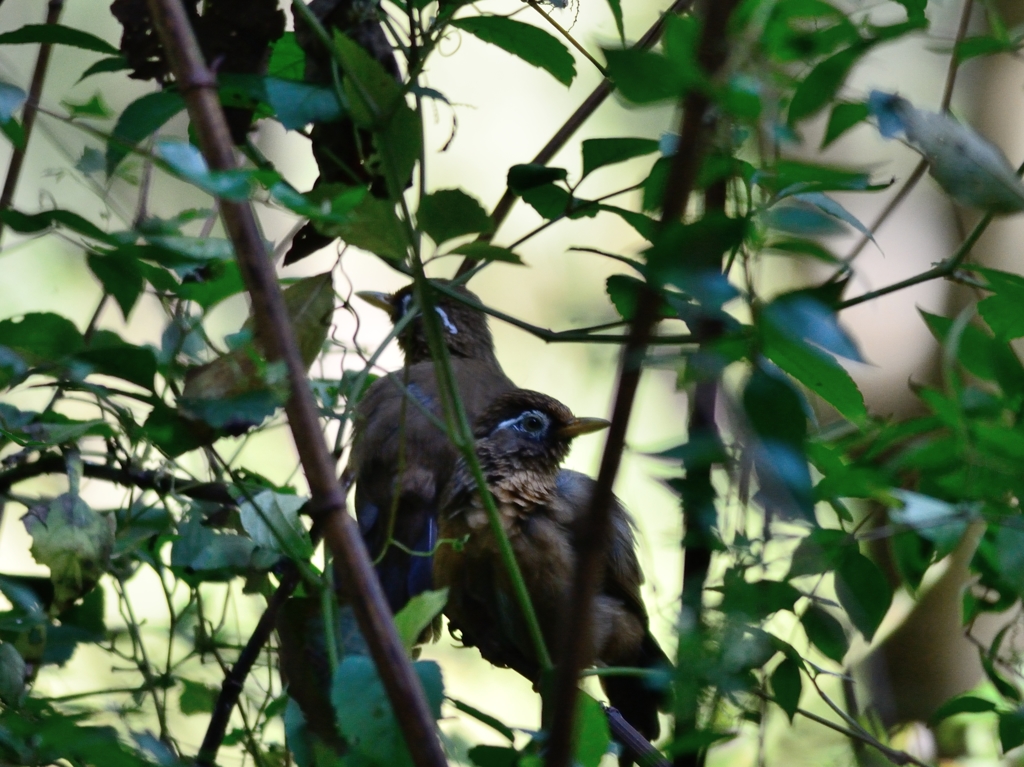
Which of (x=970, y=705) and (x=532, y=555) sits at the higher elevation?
(x=532, y=555)

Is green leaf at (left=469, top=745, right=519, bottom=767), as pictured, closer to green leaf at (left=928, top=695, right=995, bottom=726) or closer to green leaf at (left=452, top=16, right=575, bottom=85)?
green leaf at (left=928, top=695, right=995, bottom=726)

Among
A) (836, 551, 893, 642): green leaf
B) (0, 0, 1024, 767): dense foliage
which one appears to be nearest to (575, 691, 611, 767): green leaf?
(0, 0, 1024, 767): dense foliage

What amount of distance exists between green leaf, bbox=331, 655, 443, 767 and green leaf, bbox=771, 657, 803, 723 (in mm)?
550

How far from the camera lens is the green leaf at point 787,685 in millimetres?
1192

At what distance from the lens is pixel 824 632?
3.73 feet

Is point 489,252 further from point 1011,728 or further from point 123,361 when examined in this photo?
point 1011,728

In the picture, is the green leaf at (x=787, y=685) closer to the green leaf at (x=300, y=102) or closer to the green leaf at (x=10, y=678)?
the green leaf at (x=300, y=102)

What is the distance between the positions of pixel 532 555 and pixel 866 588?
1013 mm

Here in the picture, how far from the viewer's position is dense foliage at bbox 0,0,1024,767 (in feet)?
2.06

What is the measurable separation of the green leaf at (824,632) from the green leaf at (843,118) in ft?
1.66

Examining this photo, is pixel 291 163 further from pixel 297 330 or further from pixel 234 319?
pixel 297 330

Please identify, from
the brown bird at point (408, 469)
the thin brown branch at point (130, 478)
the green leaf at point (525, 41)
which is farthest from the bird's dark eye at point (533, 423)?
the green leaf at point (525, 41)

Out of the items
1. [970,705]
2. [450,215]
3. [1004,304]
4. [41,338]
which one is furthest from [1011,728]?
[41,338]

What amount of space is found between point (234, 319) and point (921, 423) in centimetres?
344
